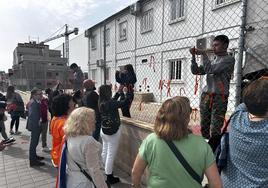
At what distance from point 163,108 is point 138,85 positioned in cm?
1198

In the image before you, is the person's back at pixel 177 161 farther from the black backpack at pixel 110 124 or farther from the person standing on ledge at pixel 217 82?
the black backpack at pixel 110 124

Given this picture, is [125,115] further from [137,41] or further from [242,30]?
[137,41]

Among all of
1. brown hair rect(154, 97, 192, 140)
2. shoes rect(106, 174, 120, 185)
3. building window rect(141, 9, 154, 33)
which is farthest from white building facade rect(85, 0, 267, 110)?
brown hair rect(154, 97, 192, 140)

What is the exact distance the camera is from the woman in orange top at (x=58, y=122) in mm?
3602

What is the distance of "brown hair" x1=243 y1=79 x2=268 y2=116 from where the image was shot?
1797mm

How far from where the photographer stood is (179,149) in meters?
1.99

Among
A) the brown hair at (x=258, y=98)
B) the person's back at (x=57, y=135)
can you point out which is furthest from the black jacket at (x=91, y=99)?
the brown hair at (x=258, y=98)

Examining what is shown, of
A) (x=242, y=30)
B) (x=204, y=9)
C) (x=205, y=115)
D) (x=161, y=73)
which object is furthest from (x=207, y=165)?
(x=161, y=73)

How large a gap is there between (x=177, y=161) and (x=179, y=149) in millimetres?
94

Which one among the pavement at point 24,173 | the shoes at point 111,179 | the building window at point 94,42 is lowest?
the pavement at point 24,173

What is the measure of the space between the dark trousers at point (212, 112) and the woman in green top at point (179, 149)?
A: 1.21m

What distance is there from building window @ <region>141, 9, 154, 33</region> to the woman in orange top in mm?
13541

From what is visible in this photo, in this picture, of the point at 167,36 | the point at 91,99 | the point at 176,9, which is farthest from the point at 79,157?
the point at 167,36

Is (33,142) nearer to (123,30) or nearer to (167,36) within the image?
(167,36)
